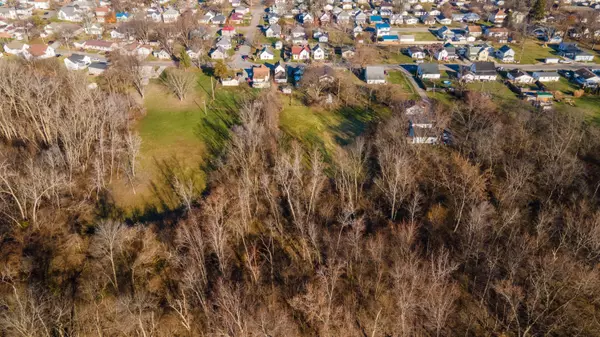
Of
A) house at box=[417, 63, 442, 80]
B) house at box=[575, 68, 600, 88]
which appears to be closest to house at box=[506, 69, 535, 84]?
house at box=[575, 68, 600, 88]

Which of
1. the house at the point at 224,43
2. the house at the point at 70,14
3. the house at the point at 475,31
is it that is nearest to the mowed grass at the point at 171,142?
the house at the point at 224,43

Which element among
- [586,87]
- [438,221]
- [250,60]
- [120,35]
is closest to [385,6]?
[250,60]

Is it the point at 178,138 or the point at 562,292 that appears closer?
the point at 562,292

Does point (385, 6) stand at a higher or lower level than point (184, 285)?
higher

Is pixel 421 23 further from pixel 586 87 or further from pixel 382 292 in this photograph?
pixel 382 292

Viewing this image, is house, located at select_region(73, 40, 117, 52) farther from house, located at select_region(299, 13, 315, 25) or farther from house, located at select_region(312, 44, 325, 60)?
house, located at select_region(299, 13, 315, 25)

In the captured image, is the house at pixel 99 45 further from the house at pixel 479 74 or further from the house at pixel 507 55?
the house at pixel 507 55
